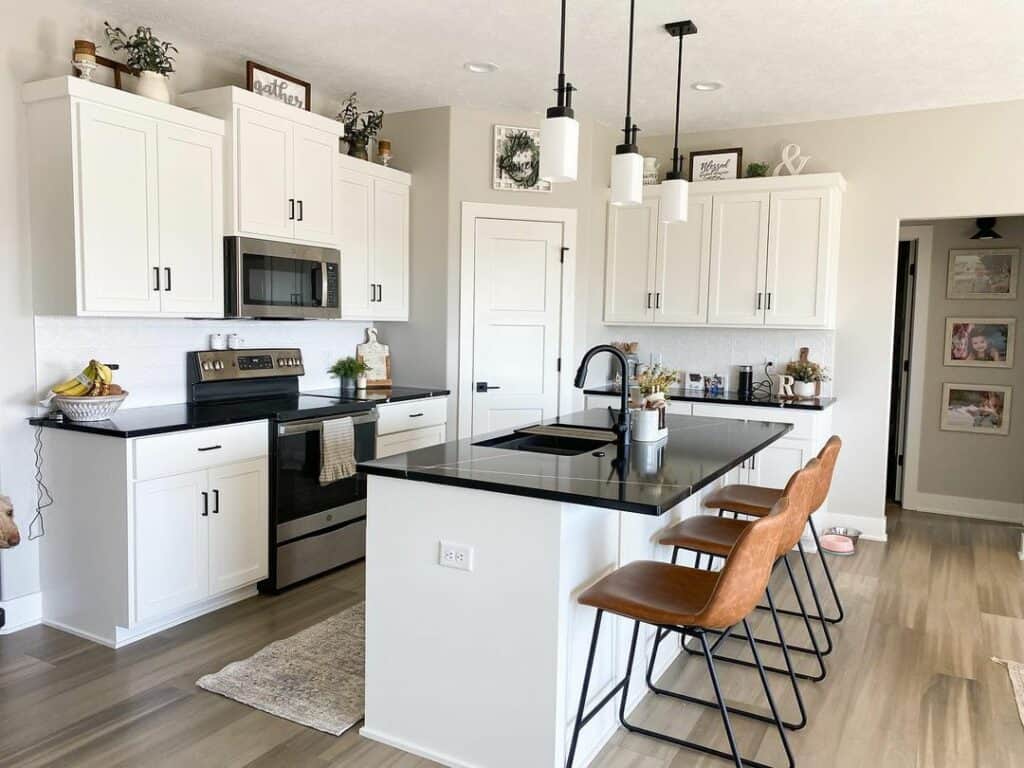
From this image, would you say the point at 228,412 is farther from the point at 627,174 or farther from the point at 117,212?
the point at 627,174

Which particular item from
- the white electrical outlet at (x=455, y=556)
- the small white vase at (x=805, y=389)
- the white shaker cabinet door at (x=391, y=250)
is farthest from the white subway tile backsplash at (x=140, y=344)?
the small white vase at (x=805, y=389)

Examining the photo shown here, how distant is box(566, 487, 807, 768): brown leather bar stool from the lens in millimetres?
2117

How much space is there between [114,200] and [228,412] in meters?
1.08

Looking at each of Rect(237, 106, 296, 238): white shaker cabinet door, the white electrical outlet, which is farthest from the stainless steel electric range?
the white electrical outlet

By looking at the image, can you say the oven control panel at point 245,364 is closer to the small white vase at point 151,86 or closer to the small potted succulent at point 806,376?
the small white vase at point 151,86

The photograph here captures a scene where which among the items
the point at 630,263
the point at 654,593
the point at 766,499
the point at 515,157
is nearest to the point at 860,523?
the point at 766,499

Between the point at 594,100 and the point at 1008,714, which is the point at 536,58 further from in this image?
the point at 1008,714

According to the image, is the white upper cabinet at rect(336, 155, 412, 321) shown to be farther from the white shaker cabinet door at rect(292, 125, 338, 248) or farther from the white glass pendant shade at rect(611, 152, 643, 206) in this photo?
the white glass pendant shade at rect(611, 152, 643, 206)

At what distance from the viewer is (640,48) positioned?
396 centimetres

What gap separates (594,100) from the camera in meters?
4.93

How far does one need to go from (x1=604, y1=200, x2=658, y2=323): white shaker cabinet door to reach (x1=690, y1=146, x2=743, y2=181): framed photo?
1.22 ft

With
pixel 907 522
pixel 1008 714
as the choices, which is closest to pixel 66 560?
pixel 1008 714

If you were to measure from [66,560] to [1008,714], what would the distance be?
12.7 feet

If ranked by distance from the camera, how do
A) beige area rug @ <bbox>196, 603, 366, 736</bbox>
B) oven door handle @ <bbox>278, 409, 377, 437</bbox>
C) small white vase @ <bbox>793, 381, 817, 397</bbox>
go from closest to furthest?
beige area rug @ <bbox>196, 603, 366, 736</bbox> < oven door handle @ <bbox>278, 409, 377, 437</bbox> < small white vase @ <bbox>793, 381, 817, 397</bbox>
